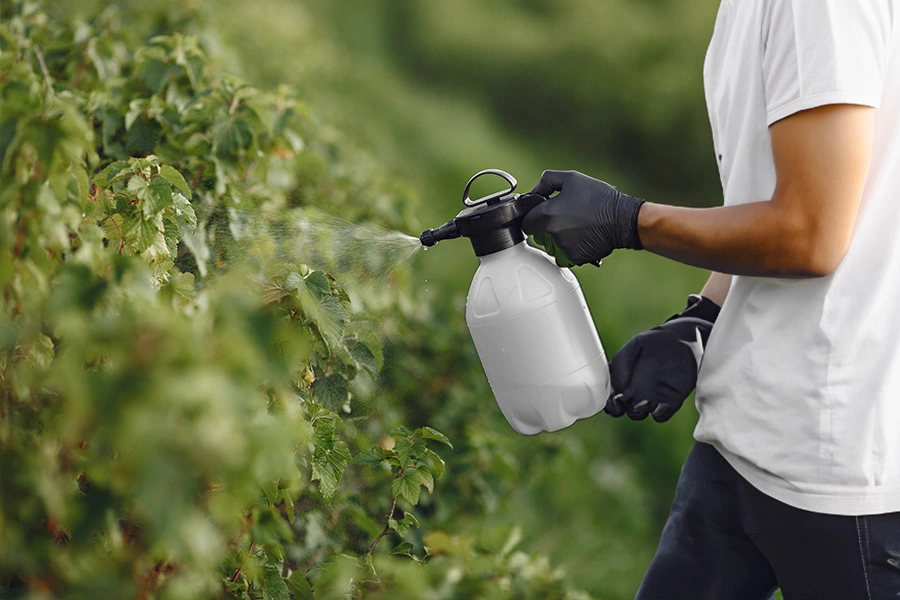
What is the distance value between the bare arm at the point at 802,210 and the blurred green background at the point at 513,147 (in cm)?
107

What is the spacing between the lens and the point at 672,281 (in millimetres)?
6617

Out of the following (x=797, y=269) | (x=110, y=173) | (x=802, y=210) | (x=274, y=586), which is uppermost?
(x=110, y=173)

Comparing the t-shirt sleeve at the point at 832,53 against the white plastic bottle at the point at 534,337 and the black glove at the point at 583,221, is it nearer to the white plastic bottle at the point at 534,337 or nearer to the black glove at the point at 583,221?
the black glove at the point at 583,221

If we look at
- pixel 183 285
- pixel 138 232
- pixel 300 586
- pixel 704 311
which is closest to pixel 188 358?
pixel 183 285

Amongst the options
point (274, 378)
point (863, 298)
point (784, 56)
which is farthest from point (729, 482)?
point (274, 378)

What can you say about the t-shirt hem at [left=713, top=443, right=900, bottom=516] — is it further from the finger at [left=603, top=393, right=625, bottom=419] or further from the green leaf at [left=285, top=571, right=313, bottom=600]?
the green leaf at [left=285, top=571, right=313, bottom=600]

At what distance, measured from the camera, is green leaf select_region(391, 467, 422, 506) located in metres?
1.73

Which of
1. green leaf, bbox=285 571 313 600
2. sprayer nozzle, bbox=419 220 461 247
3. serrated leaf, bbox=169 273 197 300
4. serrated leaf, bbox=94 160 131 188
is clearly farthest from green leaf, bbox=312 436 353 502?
serrated leaf, bbox=94 160 131 188

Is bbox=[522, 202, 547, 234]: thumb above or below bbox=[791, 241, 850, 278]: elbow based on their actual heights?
above

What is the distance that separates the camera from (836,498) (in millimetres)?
1555

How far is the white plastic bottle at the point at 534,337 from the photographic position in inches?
69.6

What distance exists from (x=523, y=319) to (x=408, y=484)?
39cm

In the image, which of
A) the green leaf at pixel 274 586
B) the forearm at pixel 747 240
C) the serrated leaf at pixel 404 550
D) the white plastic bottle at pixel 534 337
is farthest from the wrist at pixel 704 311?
the green leaf at pixel 274 586

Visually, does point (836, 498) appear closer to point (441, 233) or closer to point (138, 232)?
point (441, 233)
